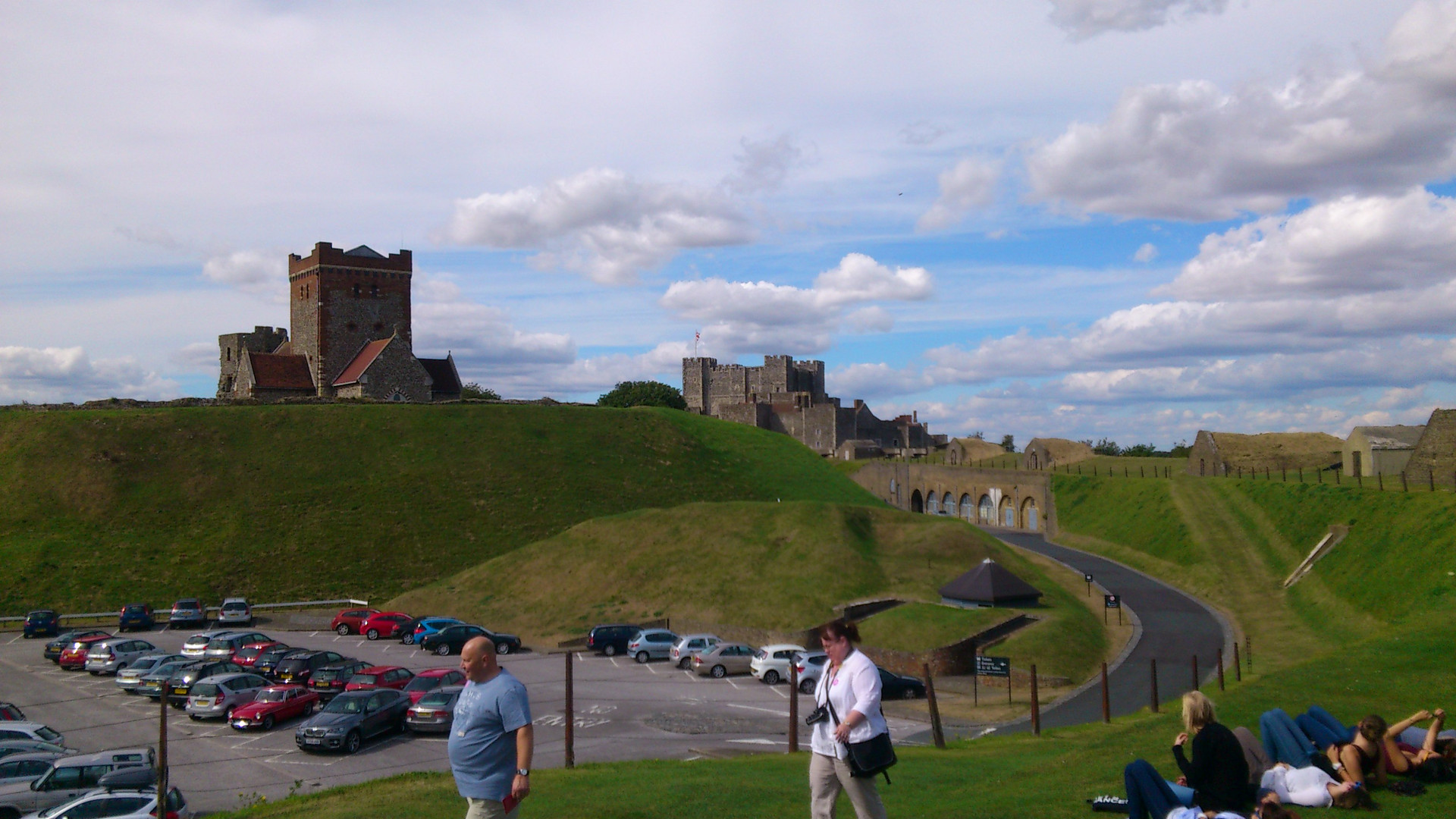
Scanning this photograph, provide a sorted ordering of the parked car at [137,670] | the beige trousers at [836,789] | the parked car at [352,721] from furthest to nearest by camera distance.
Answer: the parked car at [137,670] → the parked car at [352,721] → the beige trousers at [836,789]

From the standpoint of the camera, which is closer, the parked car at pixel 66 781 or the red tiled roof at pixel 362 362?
the parked car at pixel 66 781

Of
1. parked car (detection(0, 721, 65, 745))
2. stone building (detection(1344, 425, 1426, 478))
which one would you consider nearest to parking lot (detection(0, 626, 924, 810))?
parked car (detection(0, 721, 65, 745))

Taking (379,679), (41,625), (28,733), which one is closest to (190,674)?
(379,679)

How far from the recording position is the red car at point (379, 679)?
29250 mm

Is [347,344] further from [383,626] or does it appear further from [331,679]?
[331,679]

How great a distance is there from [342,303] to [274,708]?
6497 cm

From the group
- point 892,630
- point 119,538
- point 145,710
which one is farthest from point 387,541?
point 892,630

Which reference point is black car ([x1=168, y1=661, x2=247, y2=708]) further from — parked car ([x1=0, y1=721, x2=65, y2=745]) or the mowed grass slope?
the mowed grass slope

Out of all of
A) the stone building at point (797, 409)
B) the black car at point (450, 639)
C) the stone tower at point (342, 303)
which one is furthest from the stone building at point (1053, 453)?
the black car at point (450, 639)

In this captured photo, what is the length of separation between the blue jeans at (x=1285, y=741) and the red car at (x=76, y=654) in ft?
128

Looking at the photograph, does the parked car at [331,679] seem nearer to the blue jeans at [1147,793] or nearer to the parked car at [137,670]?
the parked car at [137,670]

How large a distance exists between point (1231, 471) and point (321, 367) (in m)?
76.3

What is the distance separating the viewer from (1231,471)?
72062 millimetres

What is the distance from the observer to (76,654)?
35.5 m
